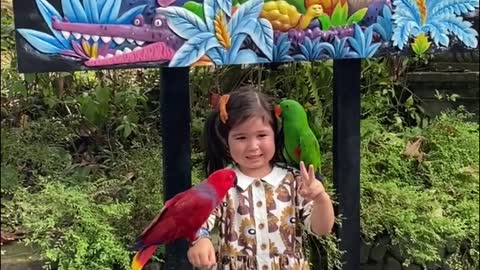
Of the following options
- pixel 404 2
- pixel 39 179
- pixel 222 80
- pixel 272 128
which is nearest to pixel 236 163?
pixel 272 128

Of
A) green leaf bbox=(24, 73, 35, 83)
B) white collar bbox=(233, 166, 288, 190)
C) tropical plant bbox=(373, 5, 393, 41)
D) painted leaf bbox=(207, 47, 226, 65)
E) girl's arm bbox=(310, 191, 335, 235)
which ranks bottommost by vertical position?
girl's arm bbox=(310, 191, 335, 235)

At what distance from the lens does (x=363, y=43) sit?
2496 millimetres

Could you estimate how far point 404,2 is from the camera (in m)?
2.57

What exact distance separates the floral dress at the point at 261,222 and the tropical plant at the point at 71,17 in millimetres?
576

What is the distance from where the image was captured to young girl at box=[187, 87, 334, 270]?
2197 mm

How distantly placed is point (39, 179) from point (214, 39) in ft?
3.63

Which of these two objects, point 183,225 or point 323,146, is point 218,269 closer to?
point 183,225

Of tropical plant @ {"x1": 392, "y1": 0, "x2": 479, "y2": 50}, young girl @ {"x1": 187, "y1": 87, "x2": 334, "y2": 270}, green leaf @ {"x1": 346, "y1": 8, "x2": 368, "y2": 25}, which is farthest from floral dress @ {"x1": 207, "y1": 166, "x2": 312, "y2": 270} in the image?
tropical plant @ {"x1": 392, "y1": 0, "x2": 479, "y2": 50}

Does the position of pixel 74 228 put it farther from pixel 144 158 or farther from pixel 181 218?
pixel 181 218

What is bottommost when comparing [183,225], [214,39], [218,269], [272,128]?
[218,269]

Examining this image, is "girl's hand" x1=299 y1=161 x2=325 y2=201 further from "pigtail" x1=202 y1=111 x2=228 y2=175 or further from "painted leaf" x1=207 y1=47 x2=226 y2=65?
"painted leaf" x1=207 y1=47 x2=226 y2=65

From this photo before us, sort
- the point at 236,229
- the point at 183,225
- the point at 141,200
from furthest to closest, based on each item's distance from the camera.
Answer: the point at 141,200 < the point at 236,229 < the point at 183,225

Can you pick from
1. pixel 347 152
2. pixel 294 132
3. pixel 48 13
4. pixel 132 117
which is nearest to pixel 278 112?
pixel 294 132

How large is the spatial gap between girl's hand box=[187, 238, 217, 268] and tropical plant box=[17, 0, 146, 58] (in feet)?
2.05
